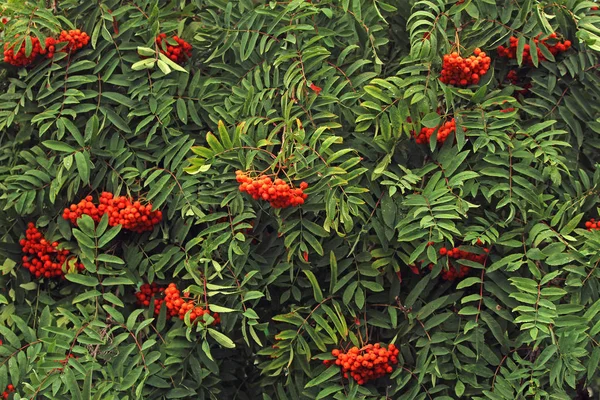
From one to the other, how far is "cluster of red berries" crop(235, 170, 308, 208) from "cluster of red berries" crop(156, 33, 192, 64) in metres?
0.74

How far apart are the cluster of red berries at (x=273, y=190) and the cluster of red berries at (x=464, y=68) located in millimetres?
715

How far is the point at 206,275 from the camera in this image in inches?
153

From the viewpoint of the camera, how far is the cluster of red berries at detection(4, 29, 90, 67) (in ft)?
13.6

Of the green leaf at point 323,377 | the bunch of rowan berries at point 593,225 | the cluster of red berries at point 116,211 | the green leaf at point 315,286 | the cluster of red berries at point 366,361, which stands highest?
the bunch of rowan berries at point 593,225

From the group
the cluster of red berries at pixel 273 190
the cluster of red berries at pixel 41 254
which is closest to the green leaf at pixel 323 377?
the cluster of red berries at pixel 273 190

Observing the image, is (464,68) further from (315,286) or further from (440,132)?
(315,286)

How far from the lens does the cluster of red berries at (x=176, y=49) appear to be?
4.20m

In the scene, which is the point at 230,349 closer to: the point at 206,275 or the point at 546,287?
the point at 206,275

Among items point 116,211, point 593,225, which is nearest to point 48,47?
point 116,211

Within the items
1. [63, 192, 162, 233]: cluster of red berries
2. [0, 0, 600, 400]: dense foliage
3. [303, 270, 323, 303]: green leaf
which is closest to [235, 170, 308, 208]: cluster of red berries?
[0, 0, 600, 400]: dense foliage

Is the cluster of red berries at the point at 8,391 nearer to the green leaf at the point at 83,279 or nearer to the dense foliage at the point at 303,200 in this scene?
the dense foliage at the point at 303,200

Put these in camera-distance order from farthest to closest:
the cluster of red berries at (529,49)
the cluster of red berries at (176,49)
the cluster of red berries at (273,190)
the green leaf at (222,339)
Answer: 1. the cluster of red berries at (176,49)
2. the cluster of red berries at (529,49)
3. the green leaf at (222,339)
4. the cluster of red berries at (273,190)

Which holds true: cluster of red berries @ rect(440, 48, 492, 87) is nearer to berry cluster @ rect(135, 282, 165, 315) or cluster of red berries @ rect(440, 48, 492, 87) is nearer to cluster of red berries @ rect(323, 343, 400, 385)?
cluster of red berries @ rect(323, 343, 400, 385)

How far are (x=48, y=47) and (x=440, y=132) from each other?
1578mm
